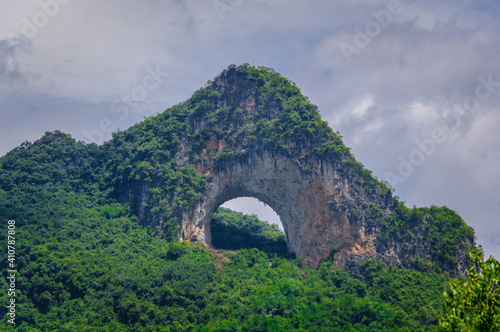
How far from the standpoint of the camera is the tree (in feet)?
28.3

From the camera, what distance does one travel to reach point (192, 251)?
31594mm

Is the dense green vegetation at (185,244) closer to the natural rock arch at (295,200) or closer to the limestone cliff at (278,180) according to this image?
the limestone cliff at (278,180)

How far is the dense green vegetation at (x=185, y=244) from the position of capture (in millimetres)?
24625

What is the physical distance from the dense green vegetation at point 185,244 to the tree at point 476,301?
48.9 ft

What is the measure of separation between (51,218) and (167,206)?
24.1 ft

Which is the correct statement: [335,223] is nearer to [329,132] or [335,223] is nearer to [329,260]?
[329,260]

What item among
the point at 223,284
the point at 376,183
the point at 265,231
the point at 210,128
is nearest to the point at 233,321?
the point at 223,284

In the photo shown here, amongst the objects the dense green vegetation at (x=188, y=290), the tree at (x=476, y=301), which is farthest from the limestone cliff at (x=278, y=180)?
the tree at (x=476, y=301)

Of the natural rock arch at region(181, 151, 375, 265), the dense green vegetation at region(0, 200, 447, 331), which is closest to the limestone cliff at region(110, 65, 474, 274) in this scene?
the natural rock arch at region(181, 151, 375, 265)

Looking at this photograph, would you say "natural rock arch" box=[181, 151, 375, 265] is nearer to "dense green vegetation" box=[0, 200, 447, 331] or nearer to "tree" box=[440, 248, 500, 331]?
"dense green vegetation" box=[0, 200, 447, 331]

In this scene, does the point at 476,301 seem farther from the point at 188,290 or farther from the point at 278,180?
the point at 278,180

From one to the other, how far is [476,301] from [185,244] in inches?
972

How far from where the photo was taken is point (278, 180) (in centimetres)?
3375

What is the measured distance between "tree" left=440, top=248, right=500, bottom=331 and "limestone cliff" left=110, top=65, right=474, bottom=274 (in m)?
21.6
